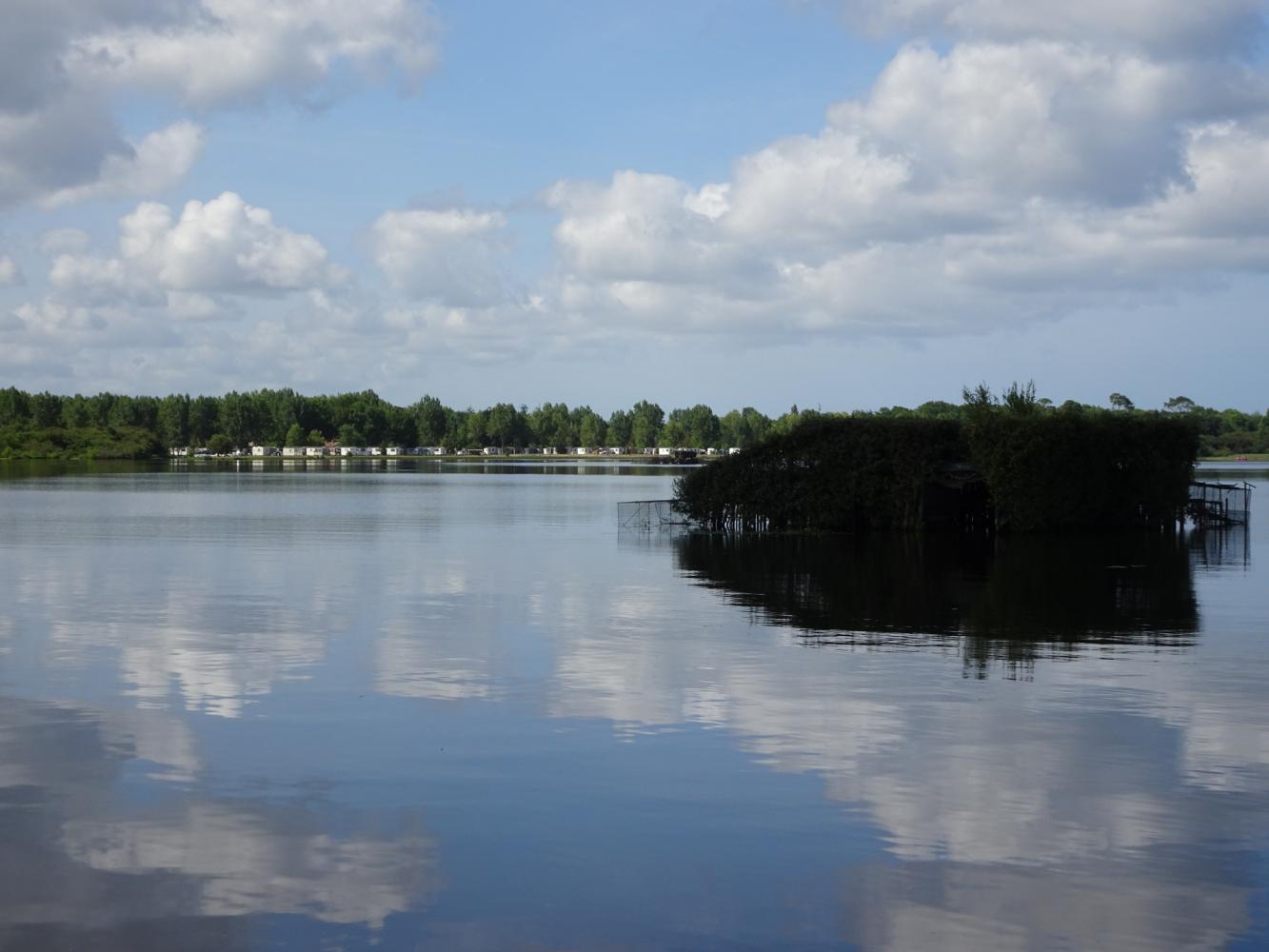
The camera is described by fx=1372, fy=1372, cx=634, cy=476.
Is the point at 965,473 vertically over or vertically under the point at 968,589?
over

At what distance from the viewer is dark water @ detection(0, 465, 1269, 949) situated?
9.84 m

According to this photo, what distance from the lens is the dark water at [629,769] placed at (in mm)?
9844

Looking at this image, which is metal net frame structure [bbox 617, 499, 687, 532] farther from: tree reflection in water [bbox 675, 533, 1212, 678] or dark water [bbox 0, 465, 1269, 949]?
dark water [bbox 0, 465, 1269, 949]

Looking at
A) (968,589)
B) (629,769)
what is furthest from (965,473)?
(629,769)

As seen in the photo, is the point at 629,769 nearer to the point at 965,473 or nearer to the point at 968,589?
the point at 968,589

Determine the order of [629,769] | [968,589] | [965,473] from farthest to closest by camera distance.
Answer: [965,473] < [968,589] < [629,769]

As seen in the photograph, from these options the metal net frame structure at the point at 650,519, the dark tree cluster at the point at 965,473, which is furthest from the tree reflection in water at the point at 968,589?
the metal net frame structure at the point at 650,519

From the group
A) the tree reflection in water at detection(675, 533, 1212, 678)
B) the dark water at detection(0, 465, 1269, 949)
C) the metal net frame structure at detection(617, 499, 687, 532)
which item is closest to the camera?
the dark water at detection(0, 465, 1269, 949)

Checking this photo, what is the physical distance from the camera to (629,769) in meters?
14.1

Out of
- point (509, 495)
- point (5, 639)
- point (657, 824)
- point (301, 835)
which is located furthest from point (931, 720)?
point (509, 495)

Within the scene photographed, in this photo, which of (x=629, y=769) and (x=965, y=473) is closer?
(x=629, y=769)

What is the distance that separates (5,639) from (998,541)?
37763mm

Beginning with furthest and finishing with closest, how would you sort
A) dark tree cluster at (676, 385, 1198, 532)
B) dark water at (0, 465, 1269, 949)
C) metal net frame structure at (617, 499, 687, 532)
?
metal net frame structure at (617, 499, 687, 532) → dark tree cluster at (676, 385, 1198, 532) → dark water at (0, 465, 1269, 949)

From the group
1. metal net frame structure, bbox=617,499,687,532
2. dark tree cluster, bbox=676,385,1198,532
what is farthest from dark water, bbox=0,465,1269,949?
metal net frame structure, bbox=617,499,687,532
